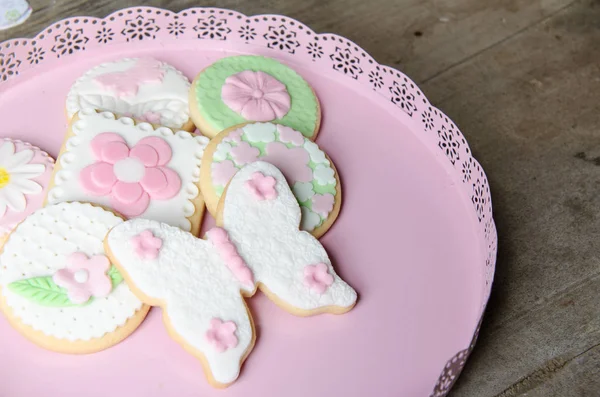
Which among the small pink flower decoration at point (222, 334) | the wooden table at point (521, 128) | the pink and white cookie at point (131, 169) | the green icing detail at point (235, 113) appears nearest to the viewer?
the small pink flower decoration at point (222, 334)

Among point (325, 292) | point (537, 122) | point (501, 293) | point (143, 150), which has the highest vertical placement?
point (143, 150)

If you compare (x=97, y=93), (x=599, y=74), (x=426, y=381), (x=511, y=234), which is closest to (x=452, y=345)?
(x=426, y=381)

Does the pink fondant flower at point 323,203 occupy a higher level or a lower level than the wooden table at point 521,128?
higher

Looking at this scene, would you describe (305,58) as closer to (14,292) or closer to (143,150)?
(143,150)

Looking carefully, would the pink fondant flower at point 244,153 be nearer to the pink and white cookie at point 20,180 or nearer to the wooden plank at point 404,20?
the pink and white cookie at point 20,180

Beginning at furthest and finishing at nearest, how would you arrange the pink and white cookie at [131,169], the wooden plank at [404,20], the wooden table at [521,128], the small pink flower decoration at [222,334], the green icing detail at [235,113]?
the wooden plank at [404,20], the wooden table at [521,128], the green icing detail at [235,113], the pink and white cookie at [131,169], the small pink flower decoration at [222,334]

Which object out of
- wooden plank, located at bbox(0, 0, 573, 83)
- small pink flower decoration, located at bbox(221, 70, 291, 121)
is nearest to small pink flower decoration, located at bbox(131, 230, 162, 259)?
small pink flower decoration, located at bbox(221, 70, 291, 121)

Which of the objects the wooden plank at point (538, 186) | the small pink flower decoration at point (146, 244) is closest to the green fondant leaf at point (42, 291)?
the small pink flower decoration at point (146, 244)
